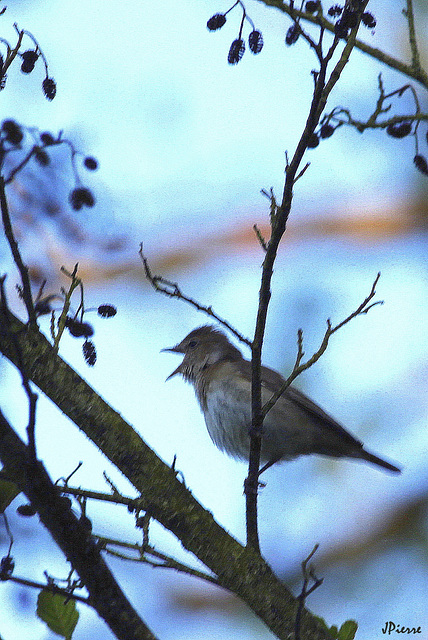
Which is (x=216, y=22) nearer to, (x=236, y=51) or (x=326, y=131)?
(x=236, y=51)

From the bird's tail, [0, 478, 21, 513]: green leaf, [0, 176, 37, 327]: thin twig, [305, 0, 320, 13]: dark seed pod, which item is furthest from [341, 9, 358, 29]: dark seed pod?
the bird's tail

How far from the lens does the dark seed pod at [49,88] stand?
10.5ft

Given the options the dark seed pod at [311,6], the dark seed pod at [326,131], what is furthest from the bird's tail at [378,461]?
the dark seed pod at [311,6]

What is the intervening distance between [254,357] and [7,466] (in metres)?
1.02

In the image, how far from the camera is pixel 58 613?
272 cm

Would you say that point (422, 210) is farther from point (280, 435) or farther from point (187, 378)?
point (280, 435)

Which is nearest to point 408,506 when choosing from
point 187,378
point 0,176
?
point 187,378

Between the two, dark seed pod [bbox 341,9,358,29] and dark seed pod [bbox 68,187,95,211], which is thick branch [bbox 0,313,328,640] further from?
dark seed pod [bbox 341,9,358,29]

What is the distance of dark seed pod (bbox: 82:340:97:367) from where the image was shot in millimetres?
3113

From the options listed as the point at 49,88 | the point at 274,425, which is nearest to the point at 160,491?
the point at 49,88

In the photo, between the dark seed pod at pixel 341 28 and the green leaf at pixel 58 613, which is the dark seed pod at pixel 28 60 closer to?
the dark seed pod at pixel 341 28

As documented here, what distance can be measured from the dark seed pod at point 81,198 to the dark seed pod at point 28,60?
51cm

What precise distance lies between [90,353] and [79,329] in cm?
10

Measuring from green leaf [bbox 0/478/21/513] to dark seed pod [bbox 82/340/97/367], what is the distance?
54 cm
